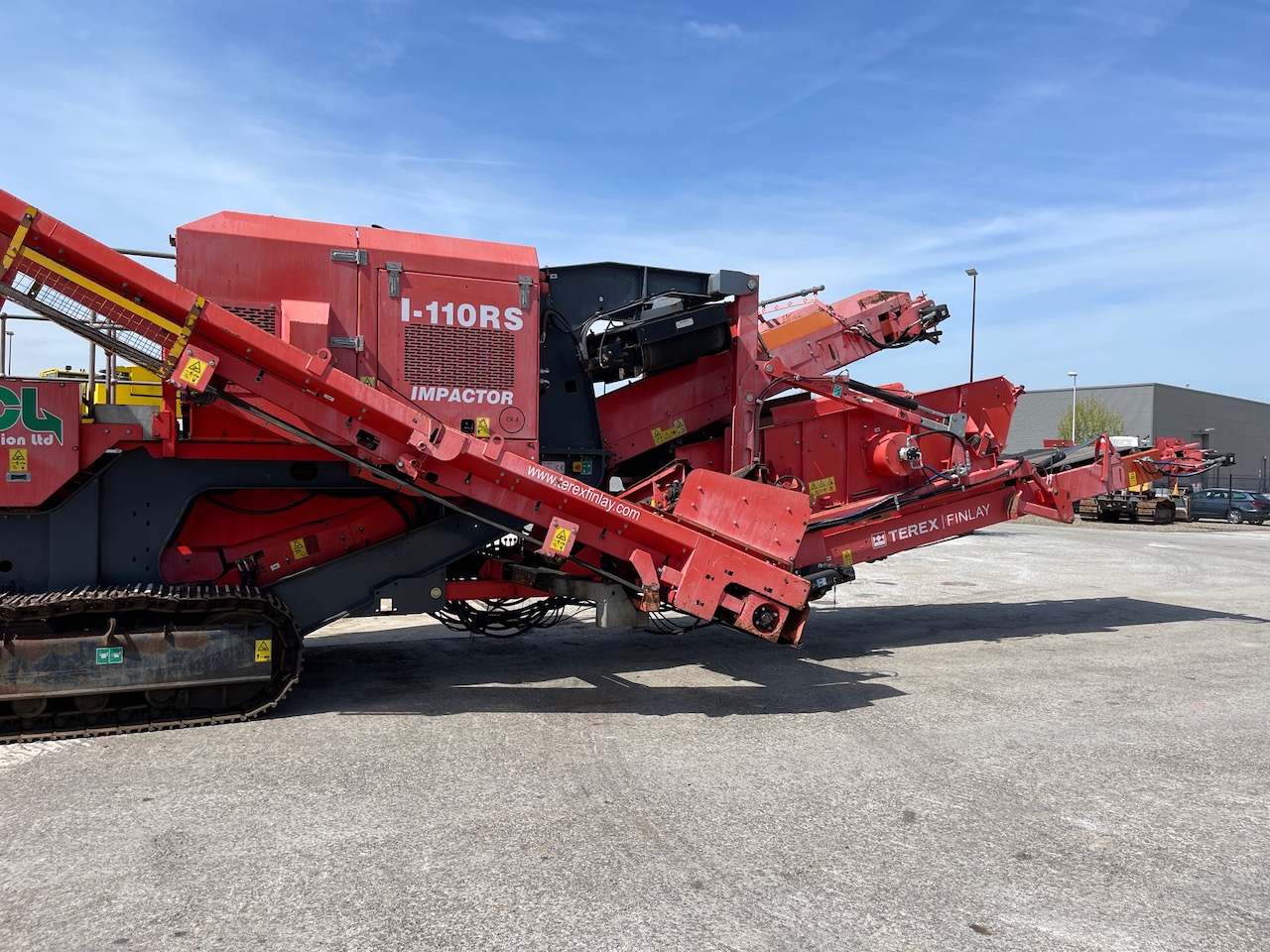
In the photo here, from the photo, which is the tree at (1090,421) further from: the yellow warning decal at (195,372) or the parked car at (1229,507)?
the yellow warning decal at (195,372)

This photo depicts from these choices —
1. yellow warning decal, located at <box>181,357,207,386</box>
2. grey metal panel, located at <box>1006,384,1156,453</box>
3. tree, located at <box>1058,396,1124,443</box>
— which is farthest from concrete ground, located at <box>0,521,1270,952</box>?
grey metal panel, located at <box>1006,384,1156,453</box>

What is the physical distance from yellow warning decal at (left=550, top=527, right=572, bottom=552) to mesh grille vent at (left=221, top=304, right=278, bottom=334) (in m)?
2.49

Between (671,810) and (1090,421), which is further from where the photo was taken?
(1090,421)

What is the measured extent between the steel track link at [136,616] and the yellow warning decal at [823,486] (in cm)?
501

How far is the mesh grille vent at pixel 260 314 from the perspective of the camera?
Answer: 21.5 feet

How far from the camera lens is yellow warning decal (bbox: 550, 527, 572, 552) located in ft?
22.2

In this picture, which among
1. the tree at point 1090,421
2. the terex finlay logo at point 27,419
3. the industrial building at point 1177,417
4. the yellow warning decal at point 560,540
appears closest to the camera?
the terex finlay logo at point 27,419

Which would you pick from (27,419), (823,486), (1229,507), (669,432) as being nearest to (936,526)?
(823,486)

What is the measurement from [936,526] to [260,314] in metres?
6.68

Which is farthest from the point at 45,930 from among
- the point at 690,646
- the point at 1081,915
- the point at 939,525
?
the point at 939,525

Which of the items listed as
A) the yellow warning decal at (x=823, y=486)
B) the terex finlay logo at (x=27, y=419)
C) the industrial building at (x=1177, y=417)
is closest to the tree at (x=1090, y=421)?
the industrial building at (x=1177, y=417)

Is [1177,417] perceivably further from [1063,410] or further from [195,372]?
[195,372]

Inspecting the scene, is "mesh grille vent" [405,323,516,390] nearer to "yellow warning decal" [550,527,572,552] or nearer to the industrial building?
"yellow warning decal" [550,527,572,552]

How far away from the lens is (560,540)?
6.77 meters
